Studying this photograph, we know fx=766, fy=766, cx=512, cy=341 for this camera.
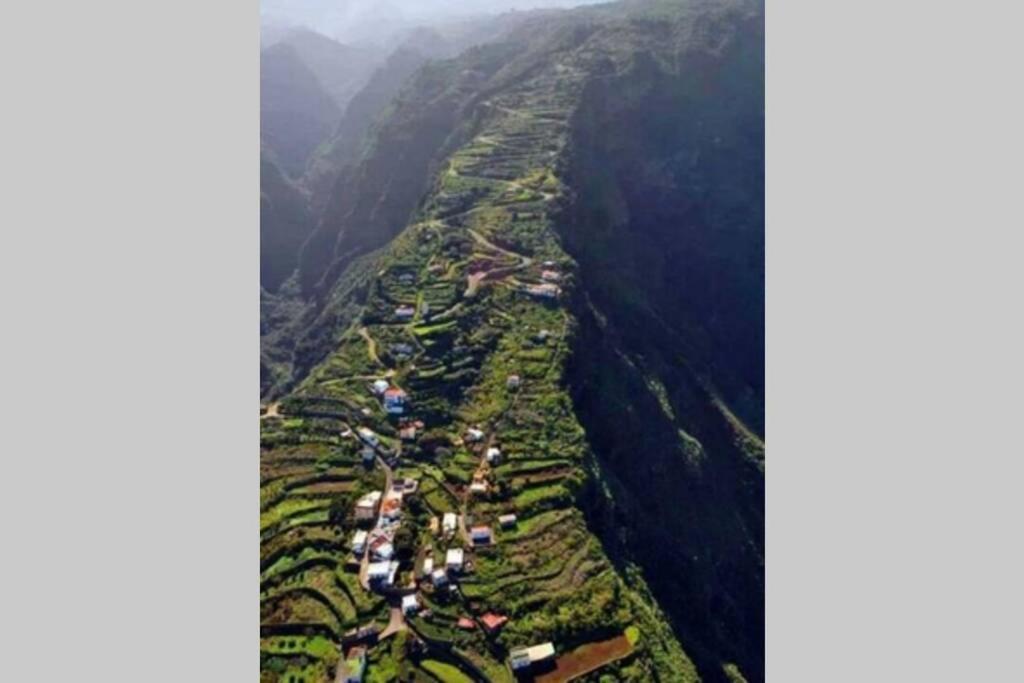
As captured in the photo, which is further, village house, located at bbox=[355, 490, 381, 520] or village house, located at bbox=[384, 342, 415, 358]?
village house, located at bbox=[384, 342, 415, 358]

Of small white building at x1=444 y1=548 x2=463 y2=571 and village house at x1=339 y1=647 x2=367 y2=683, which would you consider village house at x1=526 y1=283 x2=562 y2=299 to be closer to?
small white building at x1=444 y1=548 x2=463 y2=571

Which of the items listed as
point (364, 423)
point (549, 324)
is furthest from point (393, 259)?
point (364, 423)

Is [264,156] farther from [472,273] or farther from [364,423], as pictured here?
[364,423]

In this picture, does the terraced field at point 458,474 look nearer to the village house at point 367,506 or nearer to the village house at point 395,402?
the village house at point 395,402

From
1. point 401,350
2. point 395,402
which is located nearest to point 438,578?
point 395,402

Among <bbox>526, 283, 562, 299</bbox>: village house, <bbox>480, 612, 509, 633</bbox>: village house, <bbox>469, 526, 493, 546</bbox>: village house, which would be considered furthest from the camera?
<bbox>526, 283, 562, 299</bbox>: village house

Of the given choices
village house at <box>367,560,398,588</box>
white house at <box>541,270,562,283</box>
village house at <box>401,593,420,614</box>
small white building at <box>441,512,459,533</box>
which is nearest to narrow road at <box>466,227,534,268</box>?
white house at <box>541,270,562,283</box>
